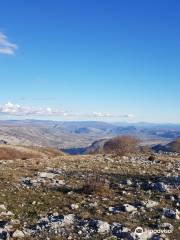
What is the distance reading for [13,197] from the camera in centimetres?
2034

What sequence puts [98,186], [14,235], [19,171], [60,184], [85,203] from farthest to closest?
[19,171] → [60,184] → [98,186] → [85,203] → [14,235]

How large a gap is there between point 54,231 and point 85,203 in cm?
468

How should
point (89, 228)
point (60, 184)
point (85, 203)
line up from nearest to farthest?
point (89, 228)
point (85, 203)
point (60, 184)

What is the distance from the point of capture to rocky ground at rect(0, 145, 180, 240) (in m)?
14.9

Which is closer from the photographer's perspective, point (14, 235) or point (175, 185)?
point (14, 235)

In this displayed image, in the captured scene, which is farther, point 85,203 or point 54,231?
point 85,203

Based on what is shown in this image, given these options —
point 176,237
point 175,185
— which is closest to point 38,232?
point 176,237

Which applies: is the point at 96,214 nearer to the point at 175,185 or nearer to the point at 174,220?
the point at 174,220

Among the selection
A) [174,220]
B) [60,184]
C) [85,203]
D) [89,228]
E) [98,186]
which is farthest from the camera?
[60,184]

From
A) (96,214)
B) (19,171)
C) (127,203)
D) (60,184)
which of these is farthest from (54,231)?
(19,171)

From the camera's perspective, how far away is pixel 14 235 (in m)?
14.2

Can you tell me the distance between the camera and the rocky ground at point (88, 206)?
587 inches

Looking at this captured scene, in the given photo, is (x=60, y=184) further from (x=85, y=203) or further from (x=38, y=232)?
(x=38, y=232)

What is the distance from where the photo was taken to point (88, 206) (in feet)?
61.6
